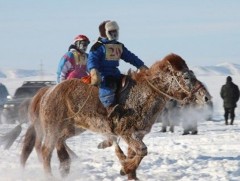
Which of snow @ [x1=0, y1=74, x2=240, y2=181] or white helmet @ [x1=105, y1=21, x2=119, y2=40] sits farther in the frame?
snow @ [x1=0, y1=74, x2=240, y2=181]

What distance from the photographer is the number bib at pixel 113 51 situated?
955 cm

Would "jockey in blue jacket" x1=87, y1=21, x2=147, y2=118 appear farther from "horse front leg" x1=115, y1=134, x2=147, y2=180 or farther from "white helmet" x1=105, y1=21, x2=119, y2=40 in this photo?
"horse front leg" x1=115, y1=134, x2=147, y2=180

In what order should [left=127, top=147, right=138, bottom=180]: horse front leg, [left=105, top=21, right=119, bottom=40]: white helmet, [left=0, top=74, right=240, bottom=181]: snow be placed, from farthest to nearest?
[left=0, top=74, right=240, bottom=181]: snow
[left=105, top=21, right=119, bottom=40]: white helmet
[left=127, top=147, right=138, bottom=180]: horse front leg

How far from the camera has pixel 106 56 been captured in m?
9.55

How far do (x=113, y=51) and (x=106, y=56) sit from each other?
0.42 feet

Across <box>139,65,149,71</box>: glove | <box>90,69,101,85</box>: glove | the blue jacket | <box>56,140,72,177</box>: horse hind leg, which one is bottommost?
<box>56,140,72,177</box>: horse hind leg

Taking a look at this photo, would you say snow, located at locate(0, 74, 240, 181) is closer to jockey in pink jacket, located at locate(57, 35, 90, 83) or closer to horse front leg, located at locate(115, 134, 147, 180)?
horse front leg, located at locate(115, 134, 147, 180)

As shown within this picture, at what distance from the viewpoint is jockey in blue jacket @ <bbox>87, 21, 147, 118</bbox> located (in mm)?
9391

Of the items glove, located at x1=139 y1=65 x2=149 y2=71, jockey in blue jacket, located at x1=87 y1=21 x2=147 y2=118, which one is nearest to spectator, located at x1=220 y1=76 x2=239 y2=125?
glove, located at x1=139 y1=65 x2=149 y2=71

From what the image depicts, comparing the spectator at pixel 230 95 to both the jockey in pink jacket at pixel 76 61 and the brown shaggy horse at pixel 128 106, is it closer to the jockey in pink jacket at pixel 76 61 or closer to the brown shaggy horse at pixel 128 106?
the jockey in pink jacket at pixel 76 61

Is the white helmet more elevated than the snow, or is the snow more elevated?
the white helmet

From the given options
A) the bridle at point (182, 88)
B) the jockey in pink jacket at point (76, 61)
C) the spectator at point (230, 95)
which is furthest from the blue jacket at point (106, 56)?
the spectator at point (230, 95)

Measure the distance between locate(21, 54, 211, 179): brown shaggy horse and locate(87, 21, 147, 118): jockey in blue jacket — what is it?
16cm

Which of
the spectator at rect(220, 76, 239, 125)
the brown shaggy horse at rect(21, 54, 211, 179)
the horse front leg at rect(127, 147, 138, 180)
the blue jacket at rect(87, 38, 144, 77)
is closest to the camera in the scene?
the brown shaggy horse at rect(21, 54, 211, 179)
